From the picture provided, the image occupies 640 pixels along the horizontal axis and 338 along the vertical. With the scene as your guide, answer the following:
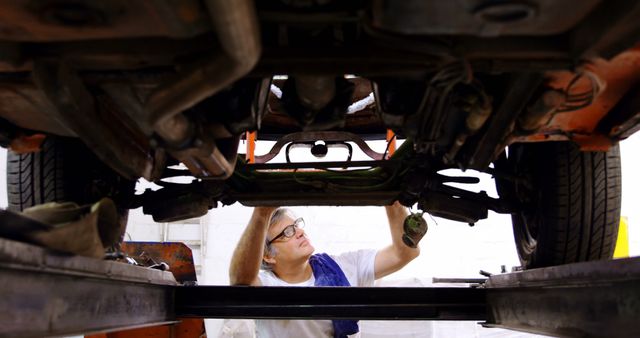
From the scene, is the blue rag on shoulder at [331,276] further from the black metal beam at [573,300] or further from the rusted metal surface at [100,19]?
the rusted metal surface at [100,19]

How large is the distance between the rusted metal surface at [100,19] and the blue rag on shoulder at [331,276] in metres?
2.19

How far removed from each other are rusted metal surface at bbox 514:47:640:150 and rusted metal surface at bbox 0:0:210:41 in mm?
749

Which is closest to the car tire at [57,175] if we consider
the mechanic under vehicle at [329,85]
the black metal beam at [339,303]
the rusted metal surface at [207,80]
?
the mechanic under vehicle at [329,85]

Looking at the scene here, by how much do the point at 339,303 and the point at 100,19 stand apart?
1.41 metres

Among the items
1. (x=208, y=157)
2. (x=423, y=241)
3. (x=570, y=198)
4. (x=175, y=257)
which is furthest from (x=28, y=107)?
(x=423, y=241)

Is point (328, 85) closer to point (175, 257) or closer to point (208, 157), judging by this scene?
point (208, 157)

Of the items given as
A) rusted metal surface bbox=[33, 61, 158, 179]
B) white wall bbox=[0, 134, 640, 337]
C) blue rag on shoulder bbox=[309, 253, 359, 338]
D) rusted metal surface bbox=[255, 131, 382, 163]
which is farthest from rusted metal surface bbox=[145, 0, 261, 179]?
white wall bbox=[0, 134, 640, 337]

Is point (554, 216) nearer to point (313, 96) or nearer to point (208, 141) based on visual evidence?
point (313, 96)

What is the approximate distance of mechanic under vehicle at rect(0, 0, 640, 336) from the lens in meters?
1.01

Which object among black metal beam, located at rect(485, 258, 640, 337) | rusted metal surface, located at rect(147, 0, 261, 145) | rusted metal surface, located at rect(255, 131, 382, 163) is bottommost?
black metal beam, located at rect(485, 258, 640, 337)

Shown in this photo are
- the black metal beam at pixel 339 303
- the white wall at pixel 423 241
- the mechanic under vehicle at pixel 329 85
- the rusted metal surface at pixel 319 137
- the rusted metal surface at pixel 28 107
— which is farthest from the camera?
the white wall at pixel 423 241

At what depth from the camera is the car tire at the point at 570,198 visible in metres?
1.85

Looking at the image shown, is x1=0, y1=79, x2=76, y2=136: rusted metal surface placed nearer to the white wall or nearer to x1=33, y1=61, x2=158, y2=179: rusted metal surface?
x1=33, y1=61, x2=158, y2=179: rusted metal surface

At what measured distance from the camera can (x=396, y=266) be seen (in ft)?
11.0
